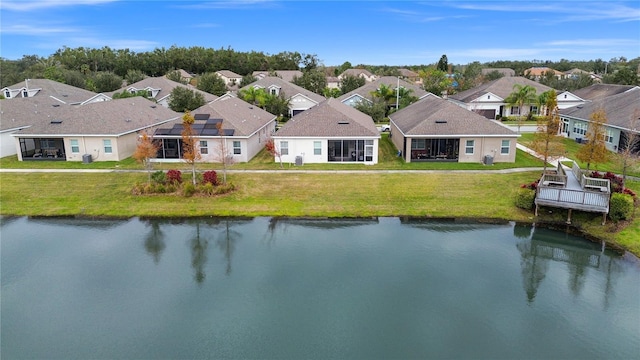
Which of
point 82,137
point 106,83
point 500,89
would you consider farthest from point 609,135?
point 106,83

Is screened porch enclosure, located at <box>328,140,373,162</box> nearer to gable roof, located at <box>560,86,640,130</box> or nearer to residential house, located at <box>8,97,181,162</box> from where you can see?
residential house, located at <box>8,97,181,162</box>

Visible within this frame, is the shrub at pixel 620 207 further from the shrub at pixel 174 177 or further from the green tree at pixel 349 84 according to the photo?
the green tree at pixel 349 84

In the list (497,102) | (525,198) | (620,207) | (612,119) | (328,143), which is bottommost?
(525,198)

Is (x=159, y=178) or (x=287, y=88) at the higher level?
(x=287, y=88)

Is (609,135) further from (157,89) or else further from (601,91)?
(157,89)

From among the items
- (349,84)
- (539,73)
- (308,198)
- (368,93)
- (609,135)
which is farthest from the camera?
(539,73)

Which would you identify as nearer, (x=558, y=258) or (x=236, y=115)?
(x=558, y=258)

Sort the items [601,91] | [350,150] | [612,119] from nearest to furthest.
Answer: [350,150] < [612,119] < [601,91]
